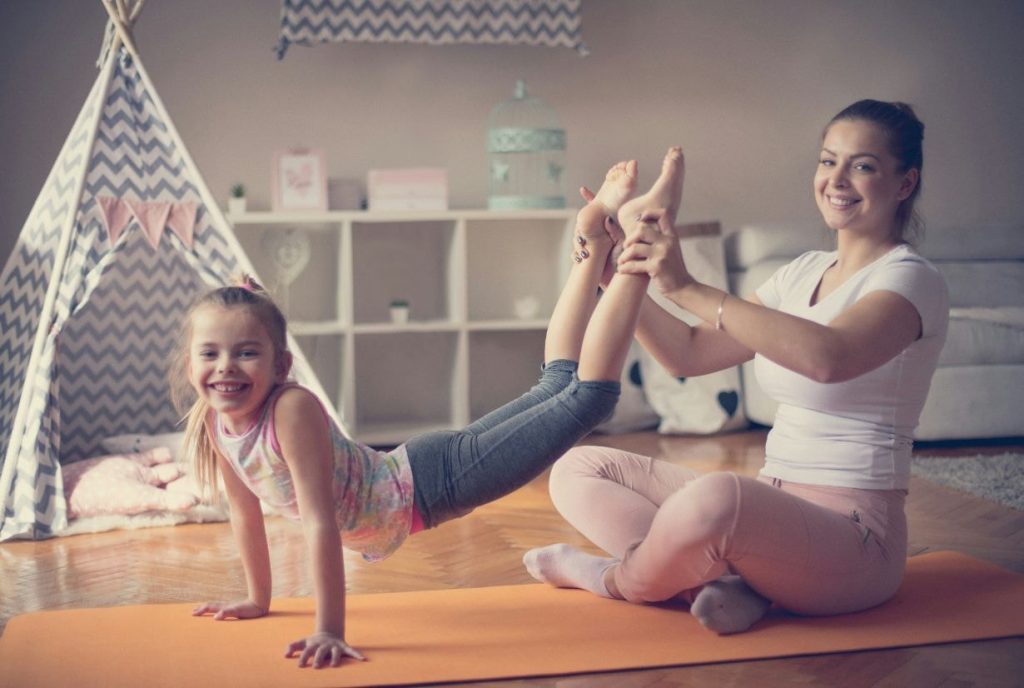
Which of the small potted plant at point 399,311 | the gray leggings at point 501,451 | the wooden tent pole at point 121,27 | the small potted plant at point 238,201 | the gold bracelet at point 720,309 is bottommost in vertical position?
the gray leggings at point 501,451

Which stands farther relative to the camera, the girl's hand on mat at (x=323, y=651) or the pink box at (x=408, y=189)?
the pink box at (x=408, y=189)

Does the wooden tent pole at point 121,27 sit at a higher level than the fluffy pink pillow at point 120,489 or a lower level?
higher

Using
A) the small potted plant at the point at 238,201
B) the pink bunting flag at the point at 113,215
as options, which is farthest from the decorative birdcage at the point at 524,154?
the pink bunting flag at the point at 113,215

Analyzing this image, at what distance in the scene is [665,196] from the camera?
1.79 meters

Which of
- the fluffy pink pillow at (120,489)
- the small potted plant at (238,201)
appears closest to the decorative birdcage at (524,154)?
the small potted plant at (238,201)

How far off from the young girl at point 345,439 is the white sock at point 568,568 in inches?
11.3

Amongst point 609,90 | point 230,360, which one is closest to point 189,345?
point 230,360

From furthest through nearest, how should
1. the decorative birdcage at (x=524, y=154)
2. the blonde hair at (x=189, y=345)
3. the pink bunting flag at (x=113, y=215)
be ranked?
1. the decorative birdcage at (x=524, y=154)
2. the pink bunting flag at (x=113, y=215)
3. the blonde hair at (x=189, y=345)

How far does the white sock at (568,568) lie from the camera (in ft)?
6.86

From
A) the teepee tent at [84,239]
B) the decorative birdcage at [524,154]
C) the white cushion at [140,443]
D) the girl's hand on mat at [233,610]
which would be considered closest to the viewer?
the girl's hand on mat at [233,610]

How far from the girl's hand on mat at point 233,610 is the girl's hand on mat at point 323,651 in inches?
10.0

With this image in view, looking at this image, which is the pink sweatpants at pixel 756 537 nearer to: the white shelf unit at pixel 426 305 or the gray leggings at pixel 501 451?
the gray leggings at pixel 501 451

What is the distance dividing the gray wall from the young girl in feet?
8.50

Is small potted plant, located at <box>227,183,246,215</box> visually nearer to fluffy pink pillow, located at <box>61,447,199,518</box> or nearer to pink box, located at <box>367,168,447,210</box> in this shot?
pink box, located at <box>367,168,447,210</box>
